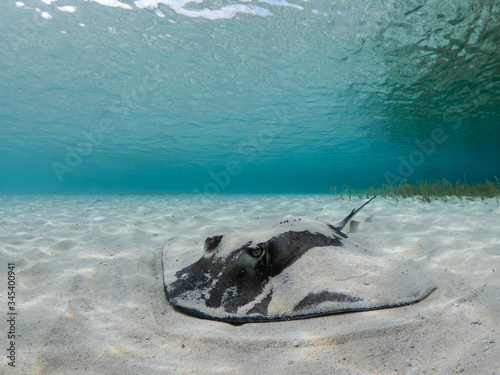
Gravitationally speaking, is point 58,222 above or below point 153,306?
above

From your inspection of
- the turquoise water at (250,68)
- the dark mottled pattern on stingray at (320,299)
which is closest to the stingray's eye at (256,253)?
the dark mottled pattern on stingray at (320,299)

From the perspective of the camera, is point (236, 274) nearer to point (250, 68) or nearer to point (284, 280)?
point (284, 280)

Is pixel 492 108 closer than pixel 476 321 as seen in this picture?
No

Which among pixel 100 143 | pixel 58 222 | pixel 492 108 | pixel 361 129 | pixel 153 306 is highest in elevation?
pixel 100 143

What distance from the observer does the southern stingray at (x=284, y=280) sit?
198 cm

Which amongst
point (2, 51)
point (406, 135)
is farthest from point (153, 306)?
point (406, 135)

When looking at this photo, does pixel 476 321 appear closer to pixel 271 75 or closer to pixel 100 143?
pixel 271 75

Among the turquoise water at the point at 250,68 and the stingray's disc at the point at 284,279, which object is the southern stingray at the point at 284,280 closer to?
the stingray's disc at the point at 284,279

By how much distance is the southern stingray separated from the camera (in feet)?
6.49

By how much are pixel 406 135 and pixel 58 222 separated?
98.0ft

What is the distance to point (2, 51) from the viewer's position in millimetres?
13141

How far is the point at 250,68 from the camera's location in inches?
578

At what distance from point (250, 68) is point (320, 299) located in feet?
48.1

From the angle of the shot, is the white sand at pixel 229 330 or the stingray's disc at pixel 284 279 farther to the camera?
the stingray's disc at pixel 284 279
